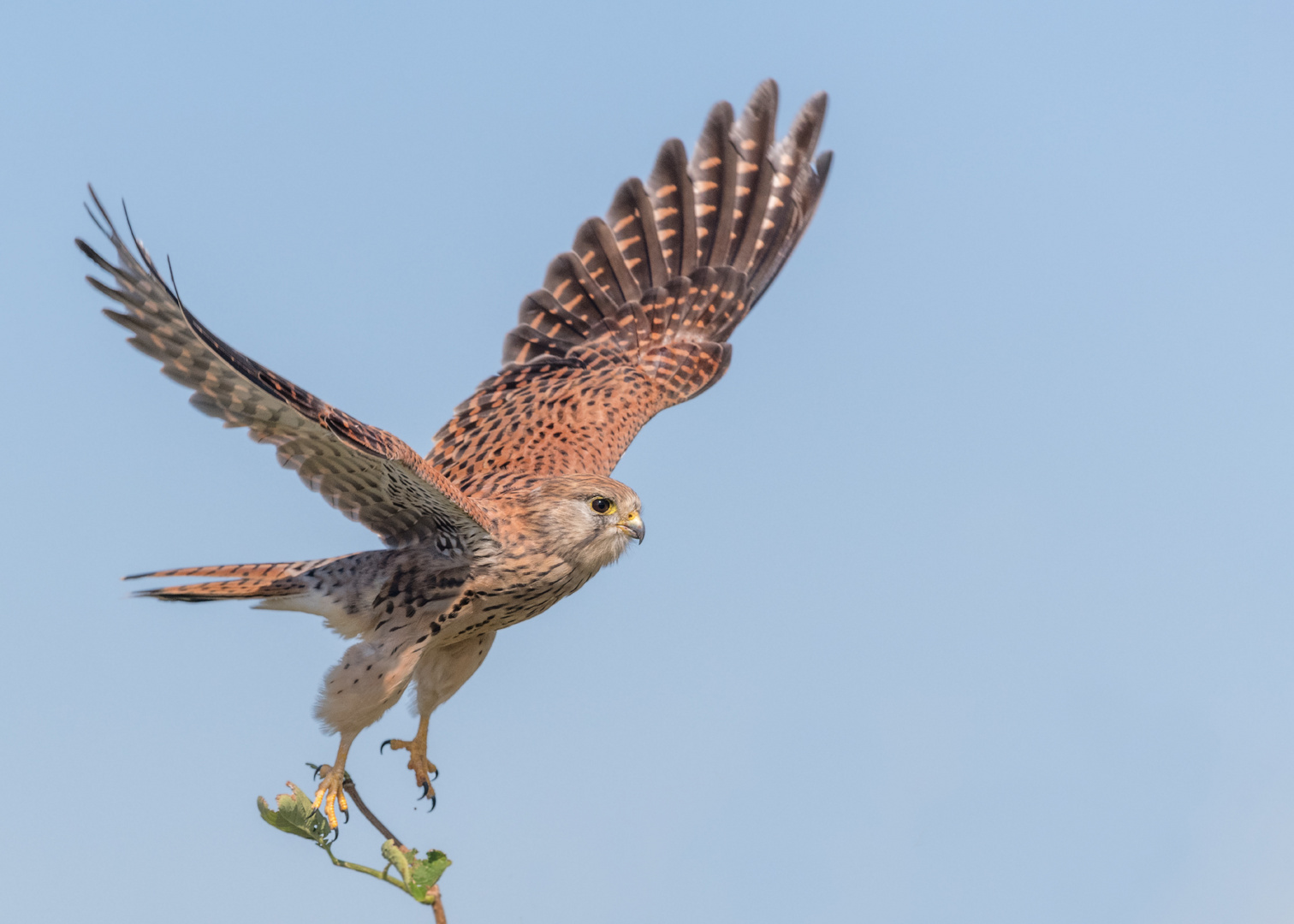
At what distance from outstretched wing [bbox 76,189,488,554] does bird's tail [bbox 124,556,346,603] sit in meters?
0.35

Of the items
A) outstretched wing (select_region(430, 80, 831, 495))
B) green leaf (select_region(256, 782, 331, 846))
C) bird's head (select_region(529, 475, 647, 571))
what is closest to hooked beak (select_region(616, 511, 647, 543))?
bird's head (select_region(529, 475, 647, 571))

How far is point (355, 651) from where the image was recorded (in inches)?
248

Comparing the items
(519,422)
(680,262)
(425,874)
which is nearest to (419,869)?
(425,874)

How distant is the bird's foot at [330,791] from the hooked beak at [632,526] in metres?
1.60

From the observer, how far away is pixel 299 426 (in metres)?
5.91

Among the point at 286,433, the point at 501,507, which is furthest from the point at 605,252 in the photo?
the point at 286,433

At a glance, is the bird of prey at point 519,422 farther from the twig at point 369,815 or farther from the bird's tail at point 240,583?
the twig at point 369,815

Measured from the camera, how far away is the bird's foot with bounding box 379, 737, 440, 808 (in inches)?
269

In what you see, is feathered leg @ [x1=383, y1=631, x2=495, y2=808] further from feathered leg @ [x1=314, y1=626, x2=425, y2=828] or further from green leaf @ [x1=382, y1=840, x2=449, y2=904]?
green leaf @ [x1=382, y1=840, x2=449, y2=904]

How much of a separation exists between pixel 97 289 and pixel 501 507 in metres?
1.96

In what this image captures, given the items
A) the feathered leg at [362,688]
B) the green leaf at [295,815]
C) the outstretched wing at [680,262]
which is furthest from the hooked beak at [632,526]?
the green leaf at [295,815]

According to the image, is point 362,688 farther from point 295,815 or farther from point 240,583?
point 295,815

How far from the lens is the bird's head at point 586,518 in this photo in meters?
6.49

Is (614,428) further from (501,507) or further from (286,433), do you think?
(286,433)
